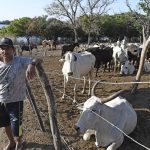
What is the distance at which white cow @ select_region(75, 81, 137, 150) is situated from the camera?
7555mm

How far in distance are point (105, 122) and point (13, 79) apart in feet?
7.37

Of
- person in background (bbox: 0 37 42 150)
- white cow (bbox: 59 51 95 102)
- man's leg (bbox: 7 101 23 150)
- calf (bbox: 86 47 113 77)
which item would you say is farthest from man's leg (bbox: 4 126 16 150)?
calf (bbox: 86 47 113 77)

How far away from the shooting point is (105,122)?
787cm

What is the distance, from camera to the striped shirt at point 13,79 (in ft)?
21.0

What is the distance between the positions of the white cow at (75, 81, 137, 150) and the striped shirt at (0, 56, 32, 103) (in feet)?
4.45

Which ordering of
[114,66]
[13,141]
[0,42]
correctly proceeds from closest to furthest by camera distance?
[0,42], [13,141], [114,66]

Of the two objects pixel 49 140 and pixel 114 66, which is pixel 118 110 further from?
pixel 114 66

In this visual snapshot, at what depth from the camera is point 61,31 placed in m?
65.6

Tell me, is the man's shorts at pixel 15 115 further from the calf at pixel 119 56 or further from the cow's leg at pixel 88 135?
the calf at pixel 119 56

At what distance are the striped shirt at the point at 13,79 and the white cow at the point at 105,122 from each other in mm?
1357

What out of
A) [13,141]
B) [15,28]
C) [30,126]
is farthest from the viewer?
[15,28]

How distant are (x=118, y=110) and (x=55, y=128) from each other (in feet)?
7.88

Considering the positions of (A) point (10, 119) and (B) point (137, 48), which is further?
(B) point (137, 48)

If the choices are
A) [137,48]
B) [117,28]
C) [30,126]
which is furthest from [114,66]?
[117,28]
